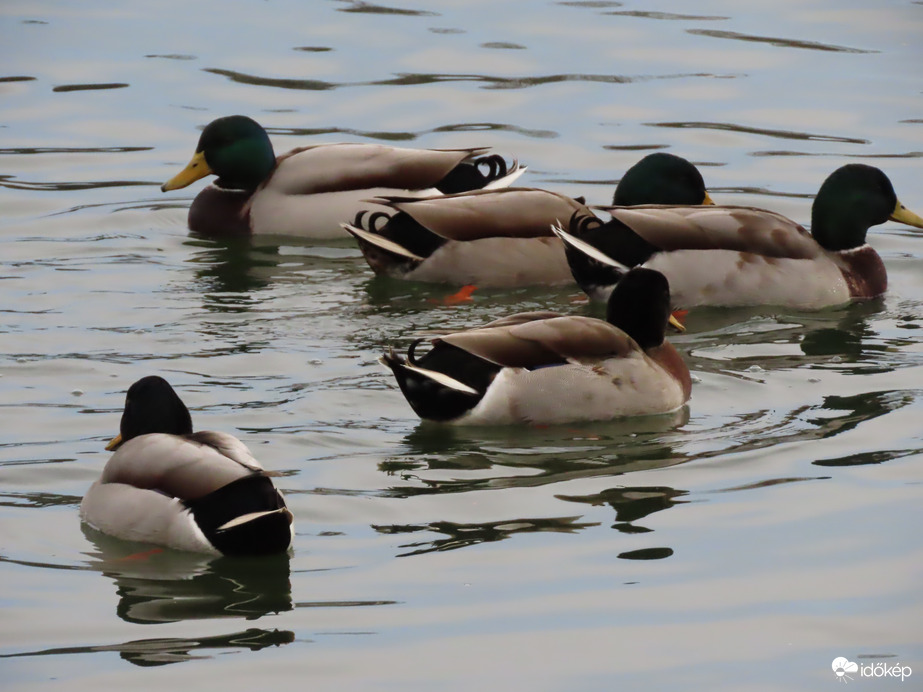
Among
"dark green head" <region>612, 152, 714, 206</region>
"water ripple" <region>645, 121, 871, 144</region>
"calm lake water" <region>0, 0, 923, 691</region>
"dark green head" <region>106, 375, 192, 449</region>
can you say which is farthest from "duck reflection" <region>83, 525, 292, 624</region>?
"water ripple" <region>645, 121, 871, 144</region>

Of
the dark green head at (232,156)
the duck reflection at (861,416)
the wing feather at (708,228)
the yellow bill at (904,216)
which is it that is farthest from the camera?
the dark green head at (232,156)

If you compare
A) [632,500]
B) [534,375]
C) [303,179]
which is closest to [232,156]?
[303,179]

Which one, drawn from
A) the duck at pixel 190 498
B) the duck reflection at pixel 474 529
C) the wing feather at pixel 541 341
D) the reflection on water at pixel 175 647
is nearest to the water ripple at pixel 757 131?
the wing feather at pixel 541 341

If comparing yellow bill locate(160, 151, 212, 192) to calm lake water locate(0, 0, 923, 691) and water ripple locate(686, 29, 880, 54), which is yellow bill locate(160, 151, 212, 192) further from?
water ripple locate(686, 29, 880, 54)

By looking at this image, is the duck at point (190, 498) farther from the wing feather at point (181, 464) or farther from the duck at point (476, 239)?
the duck at point (476, 239)

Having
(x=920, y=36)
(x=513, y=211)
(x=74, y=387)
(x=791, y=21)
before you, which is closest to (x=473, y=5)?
(x=791, y=21)

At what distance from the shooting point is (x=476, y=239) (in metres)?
11.0

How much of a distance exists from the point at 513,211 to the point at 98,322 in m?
2.68

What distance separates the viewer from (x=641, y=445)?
8070 millimetres

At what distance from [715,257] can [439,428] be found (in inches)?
114

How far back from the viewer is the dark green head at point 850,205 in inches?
432

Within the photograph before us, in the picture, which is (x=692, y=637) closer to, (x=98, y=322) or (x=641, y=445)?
(x=641, y=445)

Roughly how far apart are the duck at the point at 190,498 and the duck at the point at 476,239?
165 inches

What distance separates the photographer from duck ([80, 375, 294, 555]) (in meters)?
6.41
